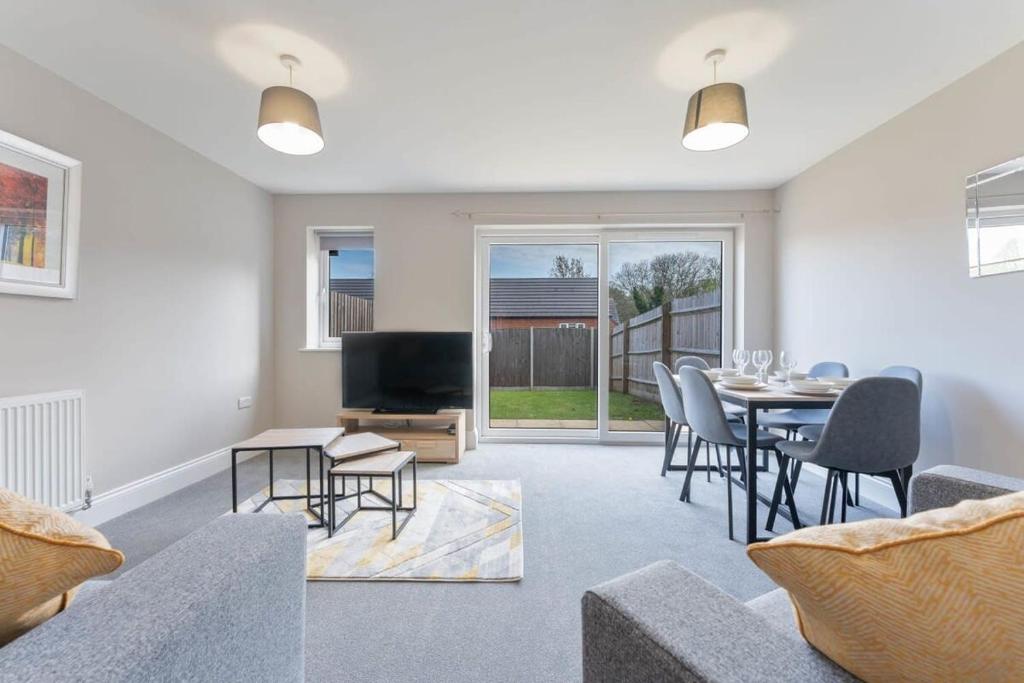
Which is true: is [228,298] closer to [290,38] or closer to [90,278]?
[90,278]

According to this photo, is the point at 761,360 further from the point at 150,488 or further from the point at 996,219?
the point at 150,488

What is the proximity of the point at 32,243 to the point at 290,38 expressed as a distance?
1575 millimetres

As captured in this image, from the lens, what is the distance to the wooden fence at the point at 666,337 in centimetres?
380

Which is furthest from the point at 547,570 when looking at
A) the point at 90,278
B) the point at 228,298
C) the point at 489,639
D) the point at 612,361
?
the point at 228,298

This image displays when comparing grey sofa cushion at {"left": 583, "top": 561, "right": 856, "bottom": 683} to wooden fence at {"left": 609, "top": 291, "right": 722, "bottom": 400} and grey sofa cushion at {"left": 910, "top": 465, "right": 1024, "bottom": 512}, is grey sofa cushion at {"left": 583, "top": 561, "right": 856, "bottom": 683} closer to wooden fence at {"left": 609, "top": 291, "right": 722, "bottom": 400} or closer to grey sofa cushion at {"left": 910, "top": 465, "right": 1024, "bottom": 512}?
grey sofa cushion at {"left": 910, "top": 465, "right": 1024, "bottom": 512}

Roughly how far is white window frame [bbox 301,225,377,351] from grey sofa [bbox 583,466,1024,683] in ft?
11.6

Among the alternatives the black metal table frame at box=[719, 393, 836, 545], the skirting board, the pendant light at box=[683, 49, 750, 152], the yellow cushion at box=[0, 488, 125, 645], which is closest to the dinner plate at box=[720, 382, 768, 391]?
the black metal table frame at box=[719, 393, 836, 545]

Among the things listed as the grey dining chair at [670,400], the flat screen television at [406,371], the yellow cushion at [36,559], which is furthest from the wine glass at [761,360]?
the yellow cushion at [36,559]

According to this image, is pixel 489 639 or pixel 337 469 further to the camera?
pixel 337 469

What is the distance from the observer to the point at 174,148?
2.66 metres

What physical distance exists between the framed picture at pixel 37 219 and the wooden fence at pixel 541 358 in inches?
111

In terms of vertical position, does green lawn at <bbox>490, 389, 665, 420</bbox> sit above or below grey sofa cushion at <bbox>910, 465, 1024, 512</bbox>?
below

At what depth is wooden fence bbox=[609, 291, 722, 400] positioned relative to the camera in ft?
12.5

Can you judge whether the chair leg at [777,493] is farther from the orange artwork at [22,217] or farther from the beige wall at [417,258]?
the orange artwork at [22,217]
